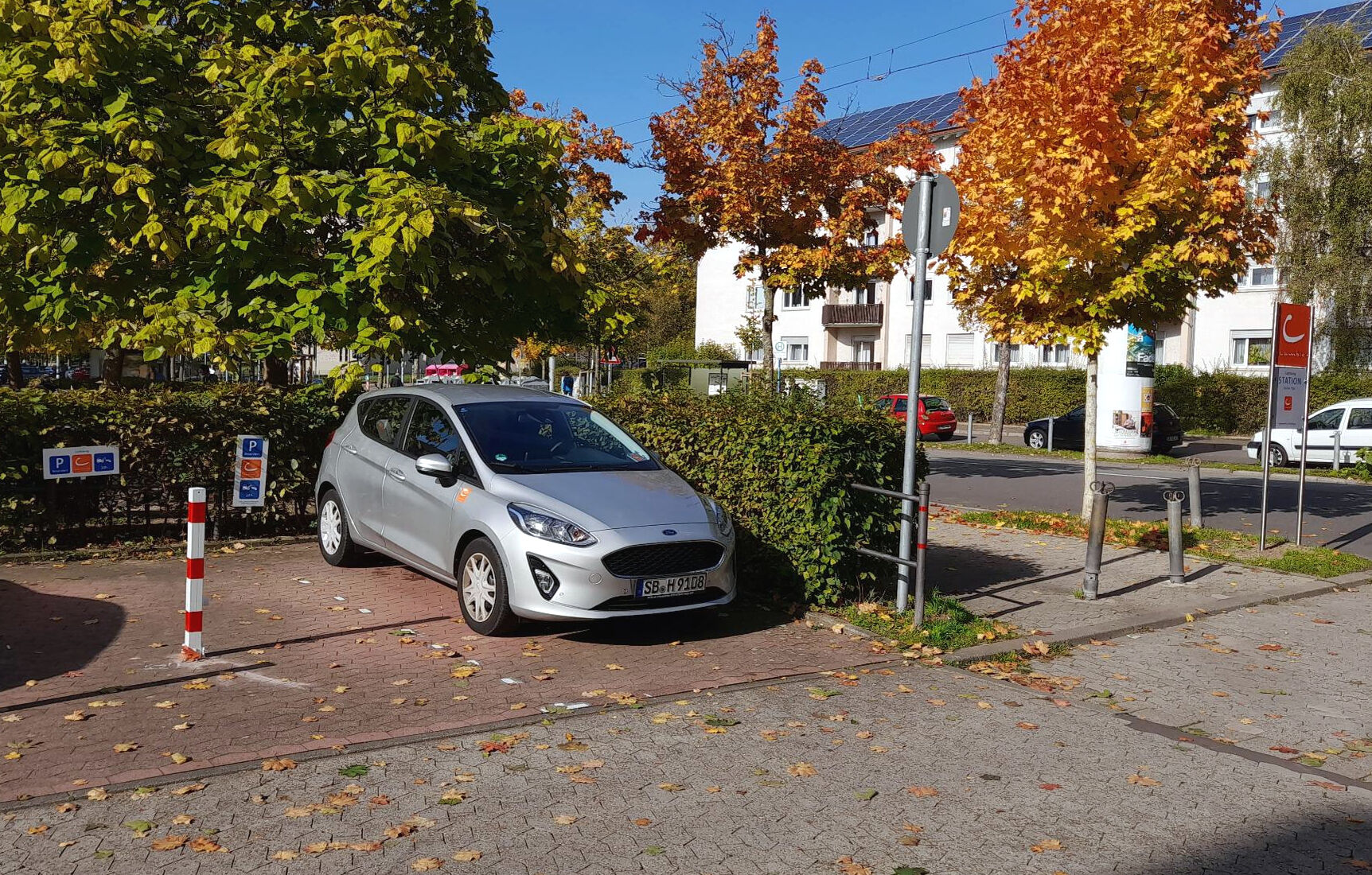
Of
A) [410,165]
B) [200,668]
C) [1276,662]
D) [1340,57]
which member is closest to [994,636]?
[1276,662]

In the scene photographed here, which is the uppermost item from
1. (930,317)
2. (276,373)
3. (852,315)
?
(852,315)

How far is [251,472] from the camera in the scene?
31.7 feet

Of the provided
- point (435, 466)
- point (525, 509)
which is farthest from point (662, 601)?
point (435, 466)

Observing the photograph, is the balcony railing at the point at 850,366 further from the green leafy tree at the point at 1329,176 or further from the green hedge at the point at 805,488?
the green hedge at the point at 805,488

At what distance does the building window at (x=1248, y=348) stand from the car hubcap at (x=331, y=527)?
3845cm

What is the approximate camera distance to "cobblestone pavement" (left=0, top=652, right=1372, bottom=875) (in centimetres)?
399

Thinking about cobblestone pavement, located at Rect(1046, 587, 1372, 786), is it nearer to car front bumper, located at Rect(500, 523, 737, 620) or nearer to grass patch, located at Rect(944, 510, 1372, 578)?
grass patch, located at Rect(944, 510, 1372, 578)

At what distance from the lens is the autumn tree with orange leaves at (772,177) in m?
17.2

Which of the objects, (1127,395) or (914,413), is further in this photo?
(1127,395)

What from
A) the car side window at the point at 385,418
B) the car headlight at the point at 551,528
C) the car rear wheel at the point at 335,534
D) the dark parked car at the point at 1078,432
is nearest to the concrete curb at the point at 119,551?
the car rear wheel at the point at 335,534

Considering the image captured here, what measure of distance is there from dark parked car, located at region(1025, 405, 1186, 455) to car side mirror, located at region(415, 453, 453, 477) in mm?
22875

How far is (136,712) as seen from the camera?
552 cm

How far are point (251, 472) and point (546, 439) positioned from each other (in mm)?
3255

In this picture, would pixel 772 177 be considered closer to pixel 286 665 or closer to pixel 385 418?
pixel 385 418
